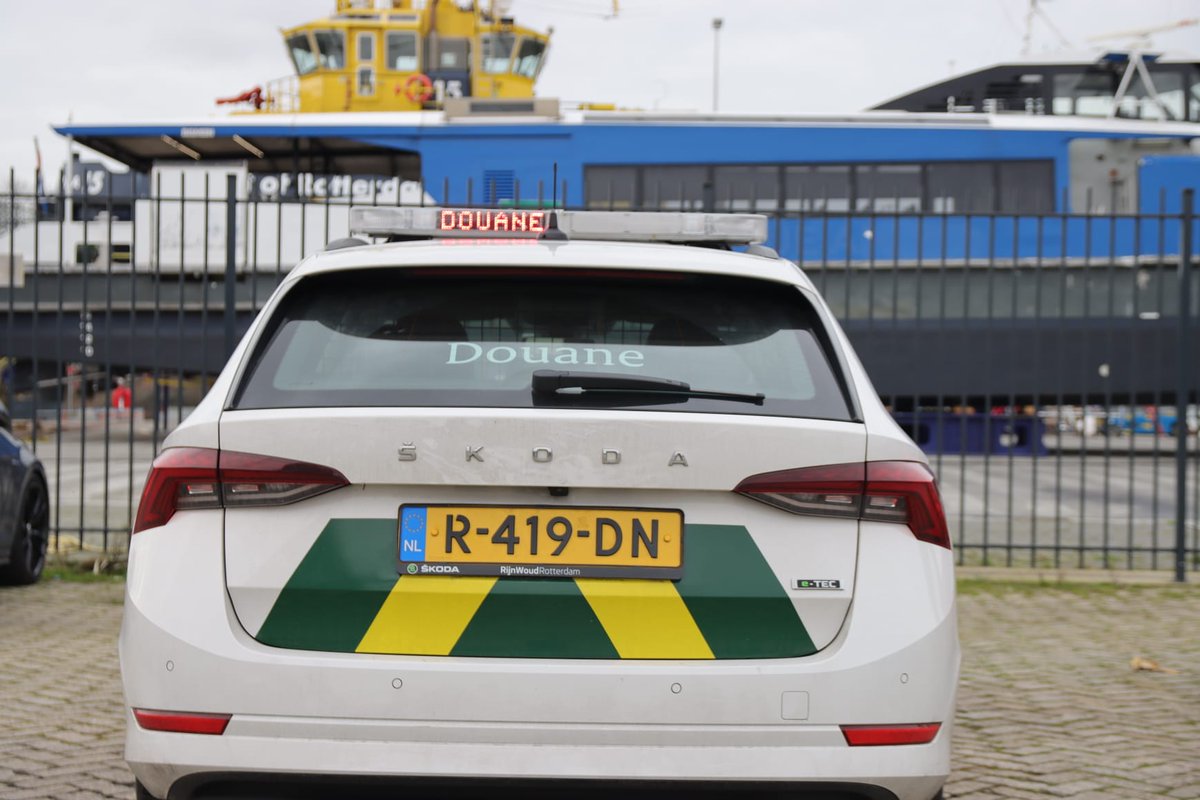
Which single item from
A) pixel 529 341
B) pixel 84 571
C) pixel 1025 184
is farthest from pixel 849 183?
pixel 529 341

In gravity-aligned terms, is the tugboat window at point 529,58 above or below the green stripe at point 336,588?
above

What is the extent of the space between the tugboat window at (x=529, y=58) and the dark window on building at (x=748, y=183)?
947 centimetres

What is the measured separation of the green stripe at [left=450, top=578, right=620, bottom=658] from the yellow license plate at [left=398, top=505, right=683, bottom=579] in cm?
4

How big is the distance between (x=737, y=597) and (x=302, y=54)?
23.8 metres

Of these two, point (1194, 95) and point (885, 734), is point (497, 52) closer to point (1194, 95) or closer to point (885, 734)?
point (1194, 95)

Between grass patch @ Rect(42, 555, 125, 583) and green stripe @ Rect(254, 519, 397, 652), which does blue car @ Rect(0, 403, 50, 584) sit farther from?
green stripe @ Rect(254, 519, 397, 652)

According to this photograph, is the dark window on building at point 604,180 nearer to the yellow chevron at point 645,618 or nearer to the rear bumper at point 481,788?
the yellow chevron at point 645,618

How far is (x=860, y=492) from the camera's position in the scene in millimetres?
2611

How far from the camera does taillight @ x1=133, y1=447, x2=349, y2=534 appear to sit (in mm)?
2561

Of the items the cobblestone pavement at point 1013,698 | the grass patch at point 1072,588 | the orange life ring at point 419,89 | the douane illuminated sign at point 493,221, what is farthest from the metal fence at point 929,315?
the douane illuminated sign at point 493,221

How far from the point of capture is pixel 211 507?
8.54 feet

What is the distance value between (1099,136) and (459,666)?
1724cm

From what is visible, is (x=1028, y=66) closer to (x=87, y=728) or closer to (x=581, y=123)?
(x=581, y=123)

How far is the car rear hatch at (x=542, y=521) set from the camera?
2537mm
